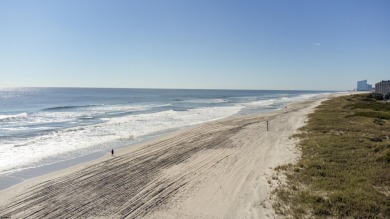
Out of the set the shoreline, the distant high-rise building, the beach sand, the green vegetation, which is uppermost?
the distant high-rise building

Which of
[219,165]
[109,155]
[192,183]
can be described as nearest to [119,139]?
[109,155]

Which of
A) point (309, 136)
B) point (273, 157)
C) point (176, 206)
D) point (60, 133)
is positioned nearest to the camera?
point (176, 206)

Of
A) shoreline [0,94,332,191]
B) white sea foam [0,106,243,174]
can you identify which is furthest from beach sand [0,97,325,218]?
white sea foam [0,106,243,174]

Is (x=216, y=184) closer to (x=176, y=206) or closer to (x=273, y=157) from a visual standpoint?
(x=176, y=206)

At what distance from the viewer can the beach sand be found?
32.1 ft

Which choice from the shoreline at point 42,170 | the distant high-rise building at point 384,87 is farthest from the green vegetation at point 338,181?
the distant high-rise building at point 384,87

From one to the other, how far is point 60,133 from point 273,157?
21673 millimetres

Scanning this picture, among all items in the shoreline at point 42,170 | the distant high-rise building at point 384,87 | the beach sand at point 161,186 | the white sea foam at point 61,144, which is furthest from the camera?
the distant high-rise building at point 384,87

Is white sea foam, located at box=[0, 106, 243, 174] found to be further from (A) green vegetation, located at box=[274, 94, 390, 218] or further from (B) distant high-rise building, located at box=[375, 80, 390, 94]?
(B) distant high-rise building, located at box=[375, 80, 390, 94]

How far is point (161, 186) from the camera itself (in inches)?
479

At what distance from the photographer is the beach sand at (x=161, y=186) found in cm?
978

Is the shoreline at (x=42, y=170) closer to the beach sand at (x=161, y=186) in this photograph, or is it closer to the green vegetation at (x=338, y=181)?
the beach sand at (x=161, y=186)

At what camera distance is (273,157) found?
1619 cm

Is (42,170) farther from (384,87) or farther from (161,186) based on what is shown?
(384,87)
